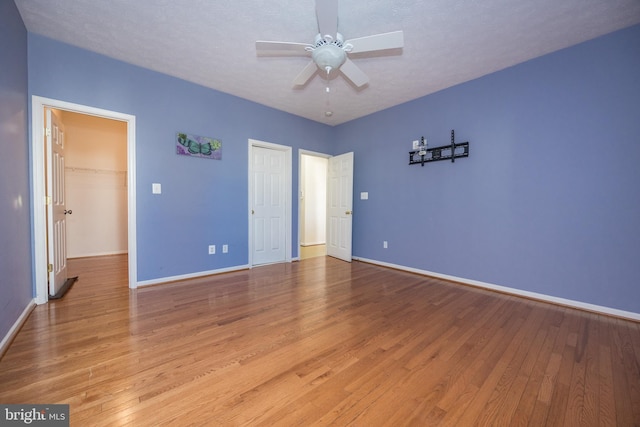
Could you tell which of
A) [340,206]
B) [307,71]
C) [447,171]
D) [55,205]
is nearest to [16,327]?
[55,205]

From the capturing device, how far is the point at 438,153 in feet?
12.1

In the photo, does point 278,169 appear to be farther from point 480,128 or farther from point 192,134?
point 480,128

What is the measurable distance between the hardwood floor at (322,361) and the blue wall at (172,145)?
0.79 m

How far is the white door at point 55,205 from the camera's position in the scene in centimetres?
267

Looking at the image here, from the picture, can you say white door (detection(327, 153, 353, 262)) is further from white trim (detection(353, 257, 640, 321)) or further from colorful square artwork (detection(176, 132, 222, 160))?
colorful square artwork (detection(176, 132, 222, 160))

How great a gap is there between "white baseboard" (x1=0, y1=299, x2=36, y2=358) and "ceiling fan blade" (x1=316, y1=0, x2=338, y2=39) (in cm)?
328

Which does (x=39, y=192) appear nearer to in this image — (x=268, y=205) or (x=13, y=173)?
(x=13, y=173)

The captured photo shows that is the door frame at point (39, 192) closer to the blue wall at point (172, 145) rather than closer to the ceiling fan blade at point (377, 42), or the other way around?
the blue wall at point (172, 145)

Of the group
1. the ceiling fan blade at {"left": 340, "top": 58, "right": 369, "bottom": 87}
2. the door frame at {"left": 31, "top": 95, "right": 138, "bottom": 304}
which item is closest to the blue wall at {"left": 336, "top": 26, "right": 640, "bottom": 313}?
the ceiling fan blade at {"left": 340, "top": 58, "right": 369, "bottom": 87}

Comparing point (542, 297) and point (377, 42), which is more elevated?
point (377, 42)

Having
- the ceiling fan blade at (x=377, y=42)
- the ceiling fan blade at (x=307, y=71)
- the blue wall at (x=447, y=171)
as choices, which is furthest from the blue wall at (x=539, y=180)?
the ceiling fan blade at (x=307, y=71)

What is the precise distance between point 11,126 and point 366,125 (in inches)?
175

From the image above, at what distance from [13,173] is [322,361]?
2980 millimetres

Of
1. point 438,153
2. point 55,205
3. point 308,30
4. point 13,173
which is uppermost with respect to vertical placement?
point 308,30
